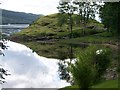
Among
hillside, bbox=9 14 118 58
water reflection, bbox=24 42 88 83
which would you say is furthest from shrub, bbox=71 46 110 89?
hillside, bbox=9 14 118 58

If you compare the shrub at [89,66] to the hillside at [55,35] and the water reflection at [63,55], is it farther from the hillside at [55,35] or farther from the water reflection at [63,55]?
the hillside at [55,35]

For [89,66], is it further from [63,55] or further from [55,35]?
[55,35]

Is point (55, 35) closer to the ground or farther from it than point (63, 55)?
farther from it

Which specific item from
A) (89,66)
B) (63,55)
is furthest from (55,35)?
(89,66)

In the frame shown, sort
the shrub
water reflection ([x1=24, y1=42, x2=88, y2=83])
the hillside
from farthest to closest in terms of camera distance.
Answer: the hillside < water reflection ([x1=24, y1=42, x2=88, y2=83]) < the shrub

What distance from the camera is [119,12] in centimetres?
6956

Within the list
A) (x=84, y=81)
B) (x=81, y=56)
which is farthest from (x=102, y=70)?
(x=84, y=81)

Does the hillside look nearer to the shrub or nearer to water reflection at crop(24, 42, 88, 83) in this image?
water reflection at crop(24, 42, 88, 83)

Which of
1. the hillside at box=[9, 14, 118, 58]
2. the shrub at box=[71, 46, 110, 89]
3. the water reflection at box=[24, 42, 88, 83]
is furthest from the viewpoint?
the hillside at box=[9, 14, 118, 58]

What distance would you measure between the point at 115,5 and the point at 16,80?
114ft

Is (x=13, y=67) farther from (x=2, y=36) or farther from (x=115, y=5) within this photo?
(x=2, y=36)

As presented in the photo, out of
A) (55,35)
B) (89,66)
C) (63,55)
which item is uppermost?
(89,66)

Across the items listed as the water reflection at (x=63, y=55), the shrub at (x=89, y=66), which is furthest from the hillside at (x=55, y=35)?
the shrub at (x=89, y=66)

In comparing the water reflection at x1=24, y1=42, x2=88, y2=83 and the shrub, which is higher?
the shrub
